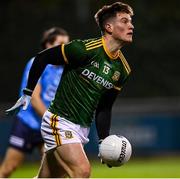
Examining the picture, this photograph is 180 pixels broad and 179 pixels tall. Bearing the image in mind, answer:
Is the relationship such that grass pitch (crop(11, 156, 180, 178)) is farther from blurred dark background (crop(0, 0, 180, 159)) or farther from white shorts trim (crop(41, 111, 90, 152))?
white shorts trim (crop(41, 111, 90, 152))

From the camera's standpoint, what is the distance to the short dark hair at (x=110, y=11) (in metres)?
8.75

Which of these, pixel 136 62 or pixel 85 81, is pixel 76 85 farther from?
pixel 136 62

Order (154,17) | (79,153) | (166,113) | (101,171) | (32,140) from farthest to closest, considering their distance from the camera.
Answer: (154,17)
(166,113)
(101,171)
(32,140)
(79,153)

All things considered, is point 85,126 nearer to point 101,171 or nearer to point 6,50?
point 101,171

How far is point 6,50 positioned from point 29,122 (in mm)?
8178

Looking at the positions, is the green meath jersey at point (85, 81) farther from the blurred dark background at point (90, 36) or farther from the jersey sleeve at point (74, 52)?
the blurred dark background at point (90, 36)

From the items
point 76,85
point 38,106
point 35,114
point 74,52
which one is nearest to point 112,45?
point 74,52

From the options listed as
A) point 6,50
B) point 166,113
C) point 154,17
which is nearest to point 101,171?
point 166,113

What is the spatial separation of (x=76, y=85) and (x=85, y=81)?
0.10m

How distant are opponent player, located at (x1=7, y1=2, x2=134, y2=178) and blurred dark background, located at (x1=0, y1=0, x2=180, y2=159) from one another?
30.2 feet

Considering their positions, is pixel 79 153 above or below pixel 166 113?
above

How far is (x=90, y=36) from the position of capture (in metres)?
19.1

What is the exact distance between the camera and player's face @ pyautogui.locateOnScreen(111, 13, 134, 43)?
862 cm

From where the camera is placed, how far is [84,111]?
27.9ft
